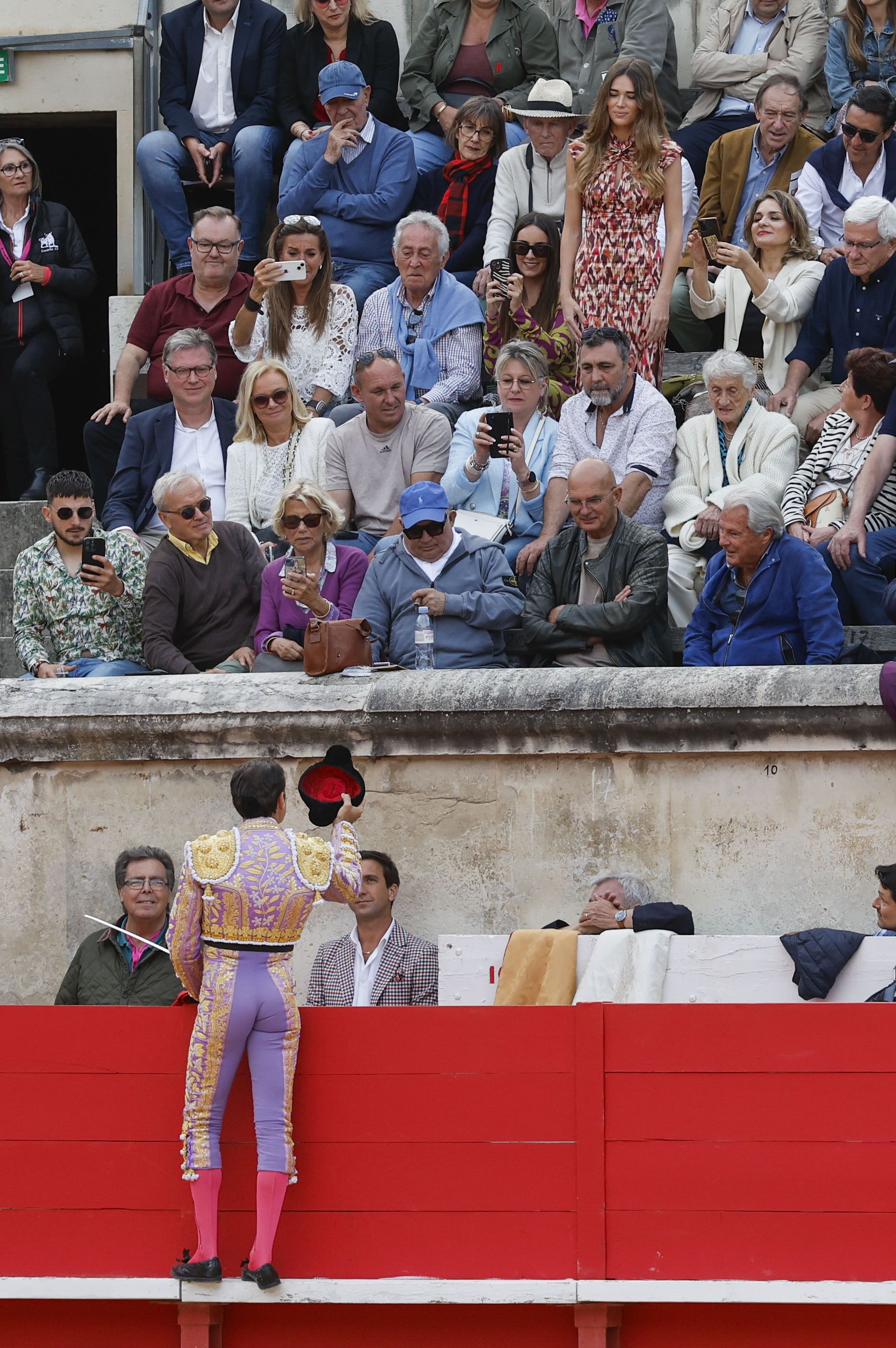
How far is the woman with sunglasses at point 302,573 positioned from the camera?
6.71 metres

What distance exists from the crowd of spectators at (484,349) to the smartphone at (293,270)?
1cm

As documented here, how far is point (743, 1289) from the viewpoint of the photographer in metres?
5.31

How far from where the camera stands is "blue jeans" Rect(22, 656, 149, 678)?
7.02 meters

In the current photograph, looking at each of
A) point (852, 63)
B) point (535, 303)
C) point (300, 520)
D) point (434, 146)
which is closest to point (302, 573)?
point (300, 520)

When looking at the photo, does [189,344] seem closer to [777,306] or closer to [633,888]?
[777,306]

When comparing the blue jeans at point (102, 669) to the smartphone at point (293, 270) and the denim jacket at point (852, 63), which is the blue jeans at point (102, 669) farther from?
the denim jacket at point (852, 63)

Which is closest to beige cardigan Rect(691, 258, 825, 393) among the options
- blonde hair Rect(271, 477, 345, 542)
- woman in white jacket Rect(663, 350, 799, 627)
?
woman in white jacket Rect(663, 350, 799, 627)

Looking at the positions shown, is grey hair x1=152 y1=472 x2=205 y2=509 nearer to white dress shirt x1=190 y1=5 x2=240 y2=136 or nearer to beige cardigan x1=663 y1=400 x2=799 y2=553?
beige cardigan x1=663 y1=400 x2=799 y2=553

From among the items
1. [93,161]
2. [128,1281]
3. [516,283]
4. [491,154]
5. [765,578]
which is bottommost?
[128,1281]

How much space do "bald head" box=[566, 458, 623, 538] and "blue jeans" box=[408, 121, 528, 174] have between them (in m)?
3.13

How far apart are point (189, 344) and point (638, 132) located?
1851mm

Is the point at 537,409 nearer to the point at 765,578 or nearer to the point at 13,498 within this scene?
the point at 765,578

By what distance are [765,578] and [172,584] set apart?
1.94 meters

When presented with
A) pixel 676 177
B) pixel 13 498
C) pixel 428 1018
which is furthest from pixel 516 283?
pixel 428 1018
